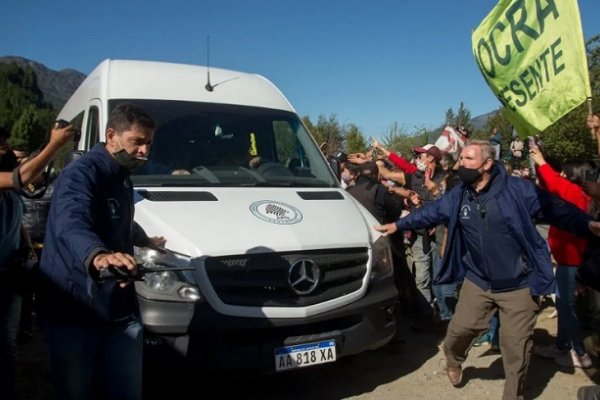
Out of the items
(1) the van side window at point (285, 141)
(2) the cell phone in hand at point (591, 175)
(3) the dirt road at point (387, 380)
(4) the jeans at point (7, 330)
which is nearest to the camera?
(4) the jeans at point (7, 330)

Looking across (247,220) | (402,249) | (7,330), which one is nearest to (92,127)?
(247,220)

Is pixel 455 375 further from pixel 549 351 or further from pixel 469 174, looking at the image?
pixel 469 174

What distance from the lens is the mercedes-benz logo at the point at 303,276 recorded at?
3918 mm

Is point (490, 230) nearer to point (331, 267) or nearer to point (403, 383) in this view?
point (331, 267)

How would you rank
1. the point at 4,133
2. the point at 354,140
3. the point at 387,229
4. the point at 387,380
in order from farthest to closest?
the point at 354,140
the point at 387,380
the point at 387,229
the point at 4,133

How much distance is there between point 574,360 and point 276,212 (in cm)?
307

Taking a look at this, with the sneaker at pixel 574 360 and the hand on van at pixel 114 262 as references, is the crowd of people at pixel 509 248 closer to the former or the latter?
the sneaker at pixel 574 360

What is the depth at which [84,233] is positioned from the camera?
2430 millimetres

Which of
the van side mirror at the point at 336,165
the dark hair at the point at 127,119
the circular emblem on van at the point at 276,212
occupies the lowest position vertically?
the circular emblem on van at the point at 276,212

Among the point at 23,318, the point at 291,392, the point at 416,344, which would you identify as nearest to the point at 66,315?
the point at 23,318

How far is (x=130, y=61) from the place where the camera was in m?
5.56

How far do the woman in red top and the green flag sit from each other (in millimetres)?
535

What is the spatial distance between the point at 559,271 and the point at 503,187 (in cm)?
145

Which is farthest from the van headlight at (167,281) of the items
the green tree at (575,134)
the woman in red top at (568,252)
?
the green tree at (575,134)
